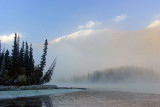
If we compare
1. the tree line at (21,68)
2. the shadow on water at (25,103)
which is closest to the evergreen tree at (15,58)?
the tree line at (21,68)

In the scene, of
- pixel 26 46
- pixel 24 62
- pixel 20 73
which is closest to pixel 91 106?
pixel 20 73

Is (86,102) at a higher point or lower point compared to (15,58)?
lower

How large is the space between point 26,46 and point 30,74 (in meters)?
15.7

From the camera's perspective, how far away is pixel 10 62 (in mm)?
79750

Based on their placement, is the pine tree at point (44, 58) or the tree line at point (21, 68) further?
the pine tree at point (44, 58)

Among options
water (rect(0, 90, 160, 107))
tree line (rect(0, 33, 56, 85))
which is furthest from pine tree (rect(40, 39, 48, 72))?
water (rect(0, 90, 160, 107))

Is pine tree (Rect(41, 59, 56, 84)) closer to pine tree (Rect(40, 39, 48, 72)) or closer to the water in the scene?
pine tree (Rect(40, 39, 48, 72))

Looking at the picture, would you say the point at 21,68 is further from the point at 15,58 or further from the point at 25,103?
the point at 25,103

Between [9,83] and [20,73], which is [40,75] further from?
[9,83]

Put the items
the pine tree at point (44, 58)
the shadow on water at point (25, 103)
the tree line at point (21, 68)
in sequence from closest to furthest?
the shadow on water at point (25, 103) < the tree line at point (21, 68) < the pine tree at point (44, 58)

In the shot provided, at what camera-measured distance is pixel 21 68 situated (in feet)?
259

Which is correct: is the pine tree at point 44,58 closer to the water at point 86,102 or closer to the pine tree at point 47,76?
the pine tree at point 47,76

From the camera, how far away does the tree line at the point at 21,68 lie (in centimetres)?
7289

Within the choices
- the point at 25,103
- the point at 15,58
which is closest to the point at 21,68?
the point at 15,58
